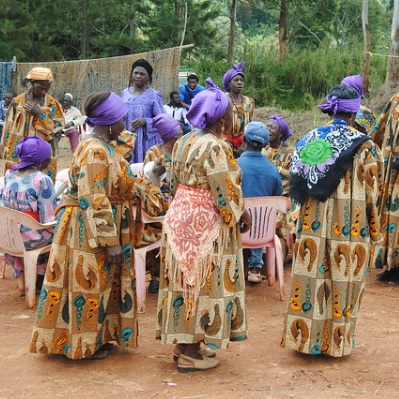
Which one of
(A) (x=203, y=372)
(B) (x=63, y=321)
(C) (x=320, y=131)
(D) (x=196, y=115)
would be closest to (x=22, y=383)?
(B) (x=63, y=321)

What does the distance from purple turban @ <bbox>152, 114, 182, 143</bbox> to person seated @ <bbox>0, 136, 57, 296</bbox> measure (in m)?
0.99

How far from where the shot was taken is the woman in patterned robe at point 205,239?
4.46 metres

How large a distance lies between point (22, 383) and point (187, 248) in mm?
1336

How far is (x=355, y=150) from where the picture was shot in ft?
15.6

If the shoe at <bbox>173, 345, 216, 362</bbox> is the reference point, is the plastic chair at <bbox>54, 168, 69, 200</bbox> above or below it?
above

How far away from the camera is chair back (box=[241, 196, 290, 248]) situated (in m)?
6.55

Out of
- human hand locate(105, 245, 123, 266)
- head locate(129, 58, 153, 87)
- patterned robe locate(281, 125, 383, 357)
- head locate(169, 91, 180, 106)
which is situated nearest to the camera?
human hand locate(105, 245, 123, 266)

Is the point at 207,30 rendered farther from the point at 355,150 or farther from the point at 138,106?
the point at 355,150

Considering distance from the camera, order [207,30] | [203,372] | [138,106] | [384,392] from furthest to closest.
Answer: [207,30] → [138,106] → [203,372] → [384,392]

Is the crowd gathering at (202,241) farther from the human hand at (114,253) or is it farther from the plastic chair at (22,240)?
the plastic chair at (22,240)

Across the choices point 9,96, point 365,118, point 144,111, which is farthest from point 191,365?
point 9,96

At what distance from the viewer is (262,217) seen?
21.7 feet

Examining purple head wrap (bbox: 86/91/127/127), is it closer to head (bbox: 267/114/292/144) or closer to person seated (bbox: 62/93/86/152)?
head (bbox: 267/114/292/144)

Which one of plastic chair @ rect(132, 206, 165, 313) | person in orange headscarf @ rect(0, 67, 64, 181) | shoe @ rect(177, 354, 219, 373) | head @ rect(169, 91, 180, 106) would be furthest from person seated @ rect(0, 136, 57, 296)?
head @ rect(169, 91, 180, 106)
